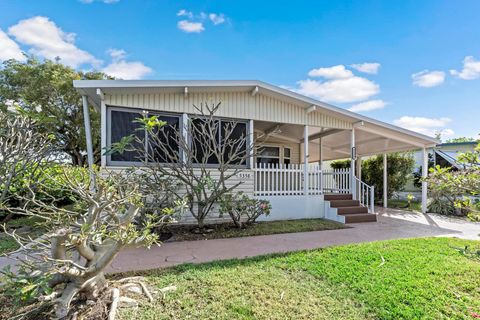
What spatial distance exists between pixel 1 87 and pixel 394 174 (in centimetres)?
2343

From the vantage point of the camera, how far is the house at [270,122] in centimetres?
655

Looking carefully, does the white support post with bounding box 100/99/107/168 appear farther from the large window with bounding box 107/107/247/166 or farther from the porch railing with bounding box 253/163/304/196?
the porch railing with bounding box 253/163/304/196

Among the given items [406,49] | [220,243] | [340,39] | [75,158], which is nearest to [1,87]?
[75,158]

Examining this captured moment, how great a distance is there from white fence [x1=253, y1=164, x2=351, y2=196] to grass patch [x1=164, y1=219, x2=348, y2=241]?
3.45 ft

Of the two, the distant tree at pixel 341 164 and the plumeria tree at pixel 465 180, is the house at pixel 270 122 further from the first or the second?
the distant tree at pixel 341 164

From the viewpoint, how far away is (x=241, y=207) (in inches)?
262

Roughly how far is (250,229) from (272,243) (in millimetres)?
1298

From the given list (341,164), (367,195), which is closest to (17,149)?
(367,195)

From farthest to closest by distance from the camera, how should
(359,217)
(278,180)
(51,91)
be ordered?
(51,91) < (278,180) < (359,217)

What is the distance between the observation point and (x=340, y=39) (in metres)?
10.1

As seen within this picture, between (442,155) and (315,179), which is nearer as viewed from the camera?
(315,179)

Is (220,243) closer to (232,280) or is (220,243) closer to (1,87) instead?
(232,280)

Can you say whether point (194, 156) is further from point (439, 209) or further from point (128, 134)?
point (439, 209)

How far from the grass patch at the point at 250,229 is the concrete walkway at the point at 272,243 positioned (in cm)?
30
